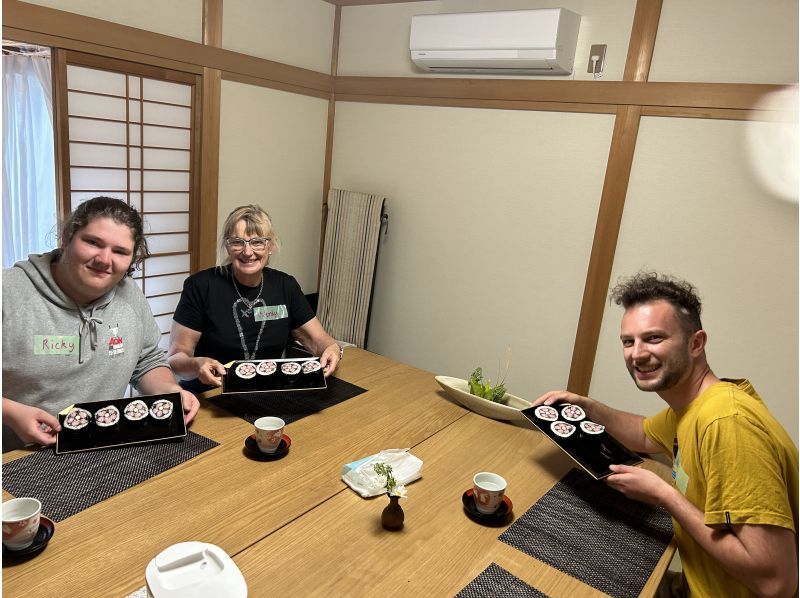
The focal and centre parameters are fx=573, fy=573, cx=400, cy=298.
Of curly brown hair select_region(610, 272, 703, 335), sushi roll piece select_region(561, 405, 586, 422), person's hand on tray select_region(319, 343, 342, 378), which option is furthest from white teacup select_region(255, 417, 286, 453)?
curly brown hair select_region(610, 272, 703, 335)

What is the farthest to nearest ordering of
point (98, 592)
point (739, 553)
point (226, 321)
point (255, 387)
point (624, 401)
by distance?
1. point (624, 401)
2. point (226, 321)
3. point (255, 387)
4. point (739, 553)
5. point (98, 592)

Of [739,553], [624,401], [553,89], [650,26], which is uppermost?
[650,26]

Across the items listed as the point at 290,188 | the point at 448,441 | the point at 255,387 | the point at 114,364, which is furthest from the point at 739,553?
the point at 290,188

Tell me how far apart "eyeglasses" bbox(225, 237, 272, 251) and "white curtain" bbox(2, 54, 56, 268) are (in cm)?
151

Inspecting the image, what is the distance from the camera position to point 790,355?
8.68 ft

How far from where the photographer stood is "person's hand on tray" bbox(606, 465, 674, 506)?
140 centimetres

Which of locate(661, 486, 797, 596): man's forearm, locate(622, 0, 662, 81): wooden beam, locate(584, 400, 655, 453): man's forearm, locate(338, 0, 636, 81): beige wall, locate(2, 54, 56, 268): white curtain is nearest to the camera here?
locate(661, 486, 797, 596): man's forearm

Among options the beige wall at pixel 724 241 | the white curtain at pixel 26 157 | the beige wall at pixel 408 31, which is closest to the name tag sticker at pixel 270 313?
the white curtain at pixel 26 157

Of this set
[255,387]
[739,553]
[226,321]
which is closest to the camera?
[739,553]

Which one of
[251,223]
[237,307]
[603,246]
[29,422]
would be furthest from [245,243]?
[603,246]

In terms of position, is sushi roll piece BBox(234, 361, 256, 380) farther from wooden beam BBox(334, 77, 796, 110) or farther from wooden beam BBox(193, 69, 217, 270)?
wooden beam BBox(334, 77, 796, 110)

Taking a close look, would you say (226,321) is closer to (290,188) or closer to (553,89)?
(290,188)

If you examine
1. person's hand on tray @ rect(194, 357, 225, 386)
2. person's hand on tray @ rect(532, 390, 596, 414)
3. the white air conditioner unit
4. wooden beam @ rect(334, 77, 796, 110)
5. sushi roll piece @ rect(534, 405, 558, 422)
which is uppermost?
the white air conditioner unit

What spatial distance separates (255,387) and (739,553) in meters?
1.45
